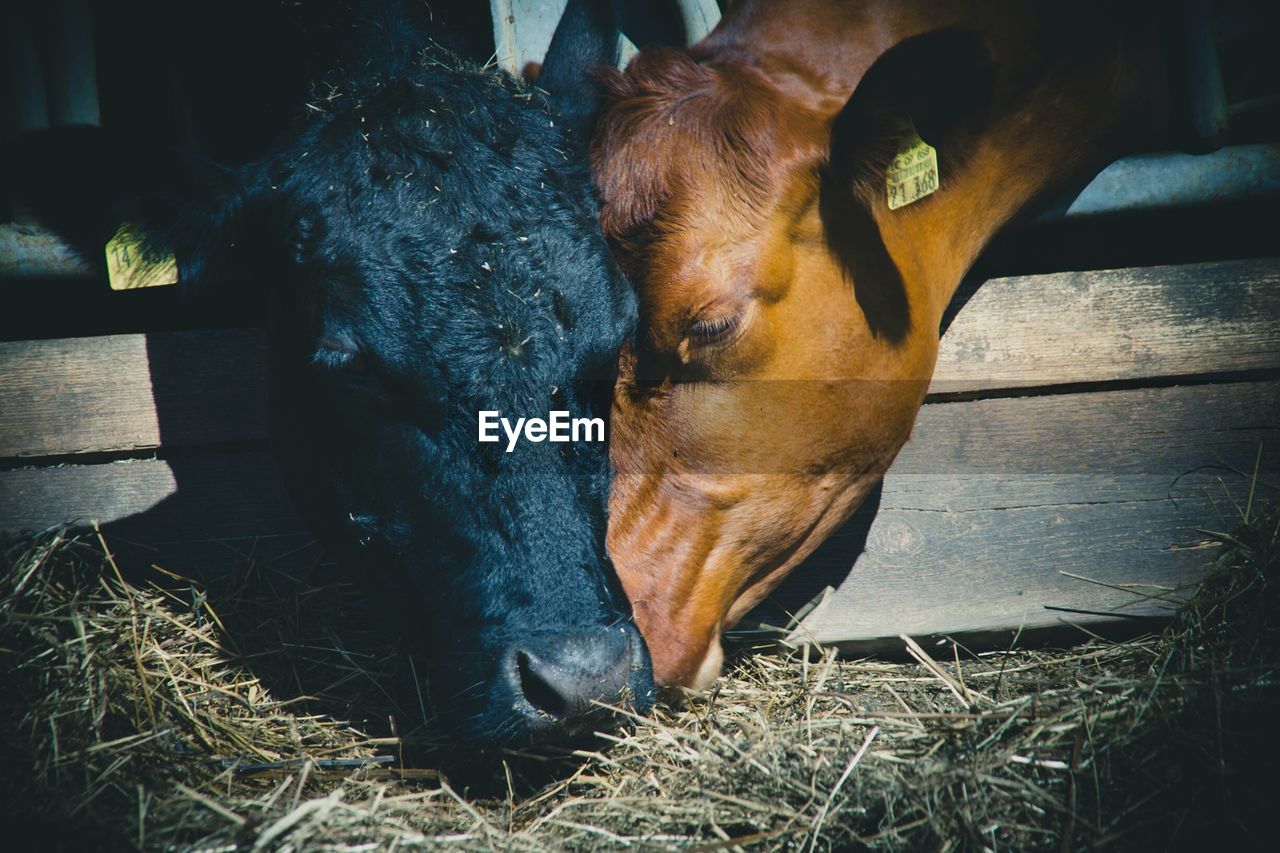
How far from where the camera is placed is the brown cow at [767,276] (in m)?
1.83

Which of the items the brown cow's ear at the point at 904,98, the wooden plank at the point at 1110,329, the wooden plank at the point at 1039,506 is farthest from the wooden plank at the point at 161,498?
the wooden plank at the point at 1110,329

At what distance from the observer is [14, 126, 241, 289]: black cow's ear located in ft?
5.84

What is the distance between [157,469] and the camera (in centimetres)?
248

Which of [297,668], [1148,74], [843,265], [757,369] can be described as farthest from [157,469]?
[1148,74]

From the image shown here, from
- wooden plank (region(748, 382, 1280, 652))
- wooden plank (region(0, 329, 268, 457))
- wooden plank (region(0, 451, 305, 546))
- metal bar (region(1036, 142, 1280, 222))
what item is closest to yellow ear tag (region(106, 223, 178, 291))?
wooden plank (region(0, 329, 268, 457))

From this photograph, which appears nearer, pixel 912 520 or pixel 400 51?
pixel 400 51

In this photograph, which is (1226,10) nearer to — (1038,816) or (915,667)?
(915,667)

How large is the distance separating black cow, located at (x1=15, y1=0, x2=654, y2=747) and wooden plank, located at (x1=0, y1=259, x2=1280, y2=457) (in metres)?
0.76

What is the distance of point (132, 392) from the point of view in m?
2.49

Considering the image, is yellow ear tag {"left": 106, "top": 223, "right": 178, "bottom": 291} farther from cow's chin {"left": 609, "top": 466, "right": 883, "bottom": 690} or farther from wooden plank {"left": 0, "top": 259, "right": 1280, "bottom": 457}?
cow's chin {"left": 609, "top": 466, "right": 883, "bottom": 690}

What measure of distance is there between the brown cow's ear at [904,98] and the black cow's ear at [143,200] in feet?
4.71

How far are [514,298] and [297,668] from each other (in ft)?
4.07

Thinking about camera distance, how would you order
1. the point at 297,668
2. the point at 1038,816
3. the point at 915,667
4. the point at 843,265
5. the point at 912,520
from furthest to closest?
1. the point at 912,520
2. the point at 915,667
3. the point at 297,668
4. the point at 843,265
5. the point at 1038,816

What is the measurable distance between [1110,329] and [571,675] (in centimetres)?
204
